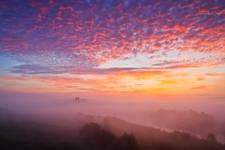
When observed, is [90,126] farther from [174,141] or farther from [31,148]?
[174,141]

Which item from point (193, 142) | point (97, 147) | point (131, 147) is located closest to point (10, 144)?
point (97, 147)

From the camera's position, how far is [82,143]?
124 meters

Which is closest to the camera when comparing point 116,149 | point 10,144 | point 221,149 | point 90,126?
point 116,149

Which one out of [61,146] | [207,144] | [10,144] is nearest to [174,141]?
[207,144]

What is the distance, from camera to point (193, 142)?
151m

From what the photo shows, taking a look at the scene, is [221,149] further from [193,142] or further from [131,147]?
[131,147]

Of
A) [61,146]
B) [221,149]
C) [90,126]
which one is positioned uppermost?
[90,126]

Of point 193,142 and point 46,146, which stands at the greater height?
point 46,146

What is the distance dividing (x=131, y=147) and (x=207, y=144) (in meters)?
72.7

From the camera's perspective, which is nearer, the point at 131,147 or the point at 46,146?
the point at 131,147

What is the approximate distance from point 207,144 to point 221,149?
976 centimetres

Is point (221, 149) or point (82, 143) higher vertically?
point (82, 143)

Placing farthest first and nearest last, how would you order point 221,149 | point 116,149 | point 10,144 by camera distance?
point 221,149 < point 10,144 < point 116,149

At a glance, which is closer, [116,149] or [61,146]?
[116,149]
